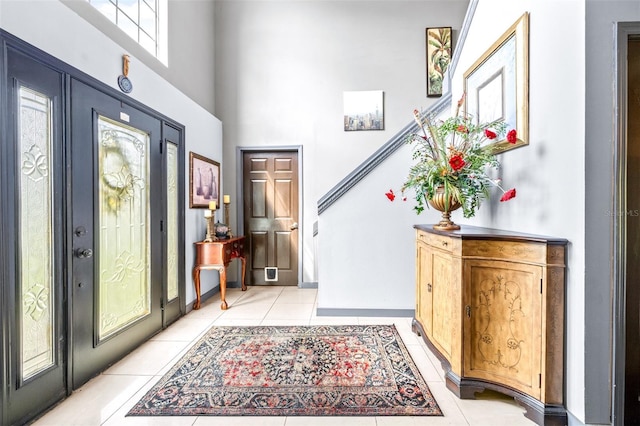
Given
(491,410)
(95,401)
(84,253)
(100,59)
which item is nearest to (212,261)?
(84,253)

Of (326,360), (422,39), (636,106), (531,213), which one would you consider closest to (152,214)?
(326,360)

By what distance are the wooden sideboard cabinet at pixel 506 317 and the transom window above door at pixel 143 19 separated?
11.4ft

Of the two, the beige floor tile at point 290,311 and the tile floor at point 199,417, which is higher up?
the beige floor tile at point 290,311

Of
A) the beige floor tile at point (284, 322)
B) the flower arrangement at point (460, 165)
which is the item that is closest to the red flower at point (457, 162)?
the flower arrangement at point (460, 165)

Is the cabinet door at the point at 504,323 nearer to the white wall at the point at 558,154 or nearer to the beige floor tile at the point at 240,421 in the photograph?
the white wall at the point at 558,154

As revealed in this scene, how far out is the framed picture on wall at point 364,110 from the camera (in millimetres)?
4555

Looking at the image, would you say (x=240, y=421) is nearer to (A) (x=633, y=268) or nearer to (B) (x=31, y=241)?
(B) (x=31, y=241)

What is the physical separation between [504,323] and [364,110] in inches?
142

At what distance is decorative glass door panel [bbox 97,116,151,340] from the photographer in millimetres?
2303

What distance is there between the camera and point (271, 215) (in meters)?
4.72

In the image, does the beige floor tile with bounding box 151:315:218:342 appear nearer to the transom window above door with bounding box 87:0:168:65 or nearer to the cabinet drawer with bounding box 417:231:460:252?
the cabinet drawer with bounding box 417:231:460:252

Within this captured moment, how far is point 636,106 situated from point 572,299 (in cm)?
109

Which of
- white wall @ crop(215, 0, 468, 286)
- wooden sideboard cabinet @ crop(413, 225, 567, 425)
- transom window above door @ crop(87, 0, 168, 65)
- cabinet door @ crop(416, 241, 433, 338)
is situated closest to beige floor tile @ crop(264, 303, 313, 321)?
white wall @ crop(215, 0, 468, 286)

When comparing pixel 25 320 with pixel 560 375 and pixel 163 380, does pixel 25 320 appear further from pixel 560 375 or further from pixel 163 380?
pixel 560 375
